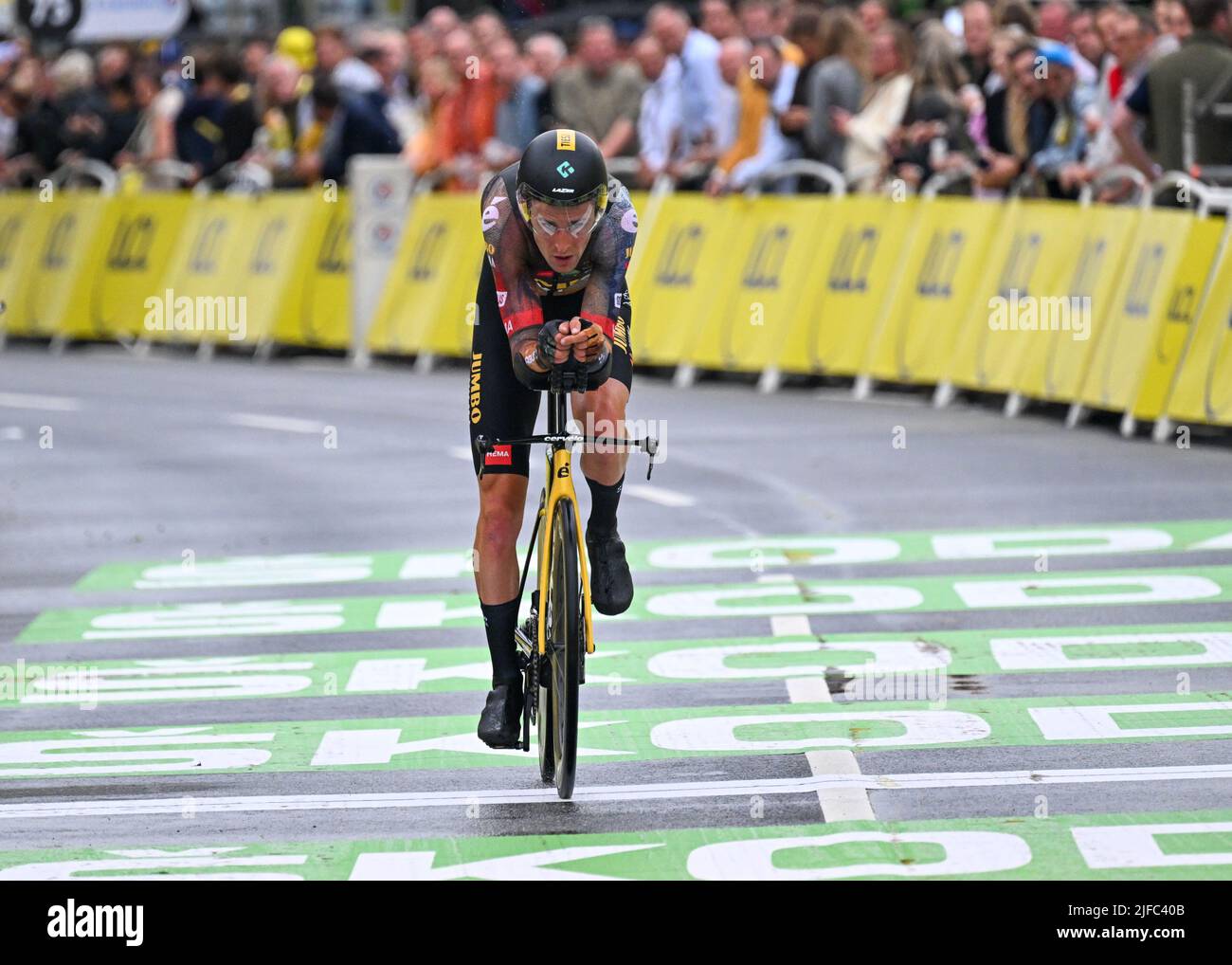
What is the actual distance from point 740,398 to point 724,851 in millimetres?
12321

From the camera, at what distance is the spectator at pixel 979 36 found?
59.6ft

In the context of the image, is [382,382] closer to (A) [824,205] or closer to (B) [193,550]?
(A) [824,205]

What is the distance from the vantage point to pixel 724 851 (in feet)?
21.6

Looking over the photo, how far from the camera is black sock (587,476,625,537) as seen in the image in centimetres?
773

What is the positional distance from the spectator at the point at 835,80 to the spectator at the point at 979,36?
0.85 meters

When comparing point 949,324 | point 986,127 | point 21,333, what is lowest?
point 21,333

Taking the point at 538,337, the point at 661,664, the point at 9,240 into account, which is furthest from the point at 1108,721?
the point at 9,240

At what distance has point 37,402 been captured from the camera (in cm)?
2033

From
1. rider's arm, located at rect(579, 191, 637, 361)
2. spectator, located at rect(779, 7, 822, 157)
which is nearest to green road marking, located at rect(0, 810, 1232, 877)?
rider's arm, located at rect(579, 191, 637, 361)

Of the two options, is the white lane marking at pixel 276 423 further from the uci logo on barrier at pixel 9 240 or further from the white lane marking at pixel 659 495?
the uci logo on barrier at pixel 9 240

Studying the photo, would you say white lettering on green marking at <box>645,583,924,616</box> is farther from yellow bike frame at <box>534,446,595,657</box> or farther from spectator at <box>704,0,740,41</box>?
spectator at <box>704,0,740,41</box>

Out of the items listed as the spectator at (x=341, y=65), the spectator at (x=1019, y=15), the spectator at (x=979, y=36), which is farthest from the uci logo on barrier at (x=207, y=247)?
the spectator at (x=1019, y=15)
